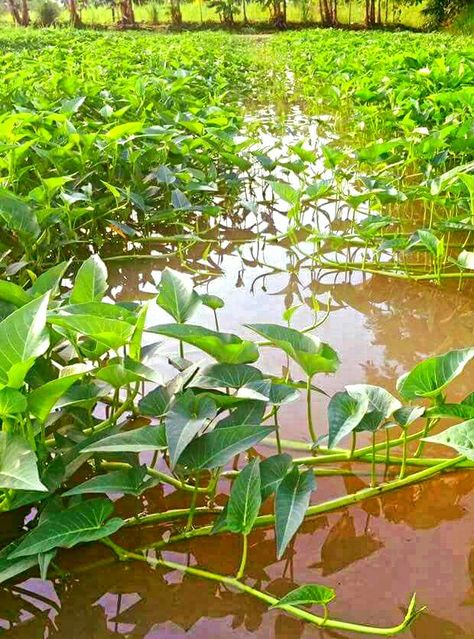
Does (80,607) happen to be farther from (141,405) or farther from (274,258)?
(274,258)

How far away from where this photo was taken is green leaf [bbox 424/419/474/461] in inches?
39.0

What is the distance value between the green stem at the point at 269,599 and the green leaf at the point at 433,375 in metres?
0.33

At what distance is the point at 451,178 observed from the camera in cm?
221

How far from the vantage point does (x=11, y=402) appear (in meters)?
0.96

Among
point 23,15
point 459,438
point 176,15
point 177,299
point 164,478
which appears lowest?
point 164,478

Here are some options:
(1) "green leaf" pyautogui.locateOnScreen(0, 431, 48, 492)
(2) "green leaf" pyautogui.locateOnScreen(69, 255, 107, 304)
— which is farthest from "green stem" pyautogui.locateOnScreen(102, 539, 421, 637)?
(2) "green leaf" pyautogui.locateOnScreen(69, 255, 107, 304)

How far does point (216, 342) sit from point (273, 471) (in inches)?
9.1

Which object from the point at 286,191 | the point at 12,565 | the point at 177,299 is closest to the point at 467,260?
the point at 286,191

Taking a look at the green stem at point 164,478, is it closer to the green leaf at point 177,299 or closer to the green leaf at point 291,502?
the green leaf at point 291,502

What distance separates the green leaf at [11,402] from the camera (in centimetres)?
94

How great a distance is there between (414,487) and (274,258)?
1.41 metres

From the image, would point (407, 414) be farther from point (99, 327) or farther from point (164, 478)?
point (99, 327)

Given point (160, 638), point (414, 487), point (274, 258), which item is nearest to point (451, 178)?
point (274, 258)

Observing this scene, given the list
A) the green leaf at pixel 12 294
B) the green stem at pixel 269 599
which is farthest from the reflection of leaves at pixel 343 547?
the green leaf at pixel 12 294
